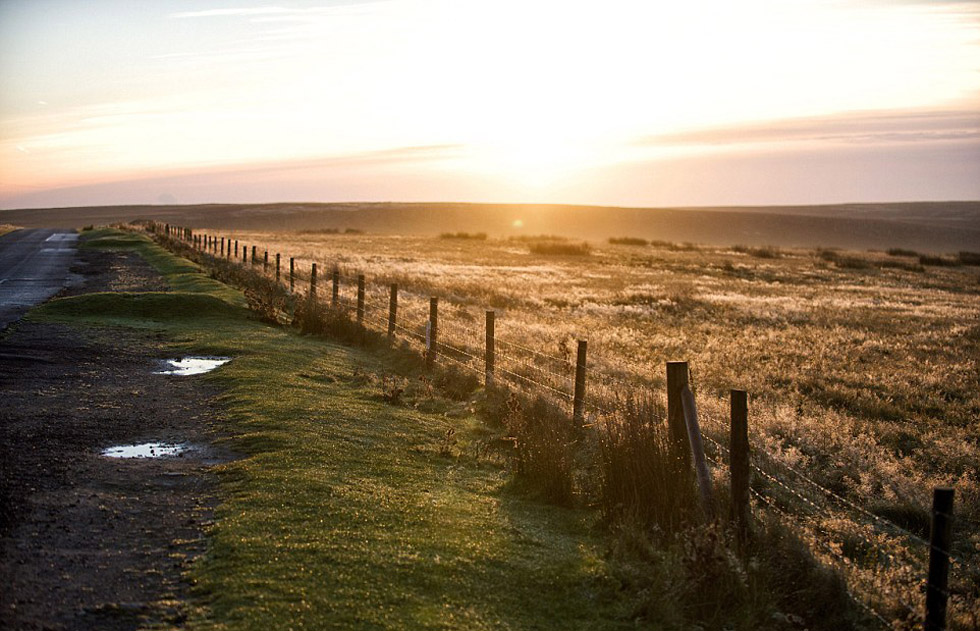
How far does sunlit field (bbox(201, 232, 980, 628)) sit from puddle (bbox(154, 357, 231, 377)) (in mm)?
4347

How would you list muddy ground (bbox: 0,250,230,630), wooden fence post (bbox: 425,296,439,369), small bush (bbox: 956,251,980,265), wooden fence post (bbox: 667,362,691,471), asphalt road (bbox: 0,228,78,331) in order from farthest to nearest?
small bush (bbox: 956,251,980,265)
asphalt road (bbox: 0,228,78,331)
wooden fence post (bbox: 425,296,439,369)
wooden fence post (bbox: 667,362,691,471)
muddy ground (bbox: 0,250,230,630)

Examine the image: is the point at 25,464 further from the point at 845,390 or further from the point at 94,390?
the point at 845,390

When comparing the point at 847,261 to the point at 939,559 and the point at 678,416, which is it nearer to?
the point at 678,416

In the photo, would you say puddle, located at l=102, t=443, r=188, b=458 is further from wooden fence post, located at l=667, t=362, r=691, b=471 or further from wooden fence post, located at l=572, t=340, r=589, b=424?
wooden fence post, located at l=667, t=362, r=691, b=471

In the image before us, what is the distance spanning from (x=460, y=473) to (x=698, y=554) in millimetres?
3775

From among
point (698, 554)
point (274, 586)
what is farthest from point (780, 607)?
point (274, 586)

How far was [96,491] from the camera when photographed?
8.34 m

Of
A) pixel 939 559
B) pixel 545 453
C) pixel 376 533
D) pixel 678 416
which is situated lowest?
pixel 376 533

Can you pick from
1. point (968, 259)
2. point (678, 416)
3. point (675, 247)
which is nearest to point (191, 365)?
point (678, 416)

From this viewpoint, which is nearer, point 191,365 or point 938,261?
point 191,365

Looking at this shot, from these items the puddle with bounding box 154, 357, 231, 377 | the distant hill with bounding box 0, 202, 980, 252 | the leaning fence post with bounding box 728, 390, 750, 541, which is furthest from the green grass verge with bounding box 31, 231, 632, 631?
the distant hill with bounding box 0, 202, 980, 252

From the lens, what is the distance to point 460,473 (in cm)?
1004

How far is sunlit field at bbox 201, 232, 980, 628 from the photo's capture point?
30.9ft

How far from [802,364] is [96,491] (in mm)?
16400
